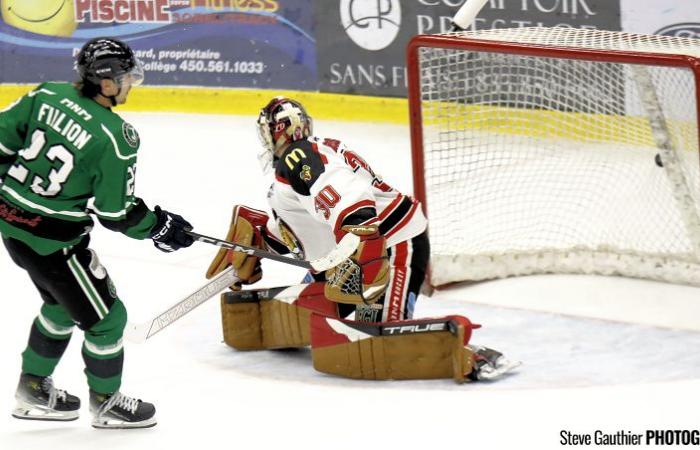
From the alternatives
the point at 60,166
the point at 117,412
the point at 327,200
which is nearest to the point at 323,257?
the point at 327,200

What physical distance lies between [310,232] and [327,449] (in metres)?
0.99

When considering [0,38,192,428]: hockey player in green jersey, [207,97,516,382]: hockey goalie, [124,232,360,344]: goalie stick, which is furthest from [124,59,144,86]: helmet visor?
[207,97,516,382]: hockey goalie

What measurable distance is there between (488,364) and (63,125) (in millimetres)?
1513

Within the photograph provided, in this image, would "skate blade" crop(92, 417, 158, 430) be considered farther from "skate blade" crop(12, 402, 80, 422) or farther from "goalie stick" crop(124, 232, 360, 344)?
"goalie stick" crop(124, 232, 360, 344)

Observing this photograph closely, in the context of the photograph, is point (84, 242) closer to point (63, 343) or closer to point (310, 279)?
point (63, 343)

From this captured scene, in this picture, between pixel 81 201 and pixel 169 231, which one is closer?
pixel 81 201

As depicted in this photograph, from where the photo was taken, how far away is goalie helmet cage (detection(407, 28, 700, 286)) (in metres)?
5.11

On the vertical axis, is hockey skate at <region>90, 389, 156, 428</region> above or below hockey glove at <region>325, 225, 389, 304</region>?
below

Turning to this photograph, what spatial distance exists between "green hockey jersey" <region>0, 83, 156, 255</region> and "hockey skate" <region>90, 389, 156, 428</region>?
0.49m

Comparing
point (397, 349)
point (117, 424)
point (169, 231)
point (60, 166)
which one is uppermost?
point (60, 166)

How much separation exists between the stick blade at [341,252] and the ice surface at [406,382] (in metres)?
0.39

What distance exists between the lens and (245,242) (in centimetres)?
458

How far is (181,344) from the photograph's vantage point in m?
4.76

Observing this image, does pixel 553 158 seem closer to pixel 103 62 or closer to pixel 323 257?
pixel 323 257
